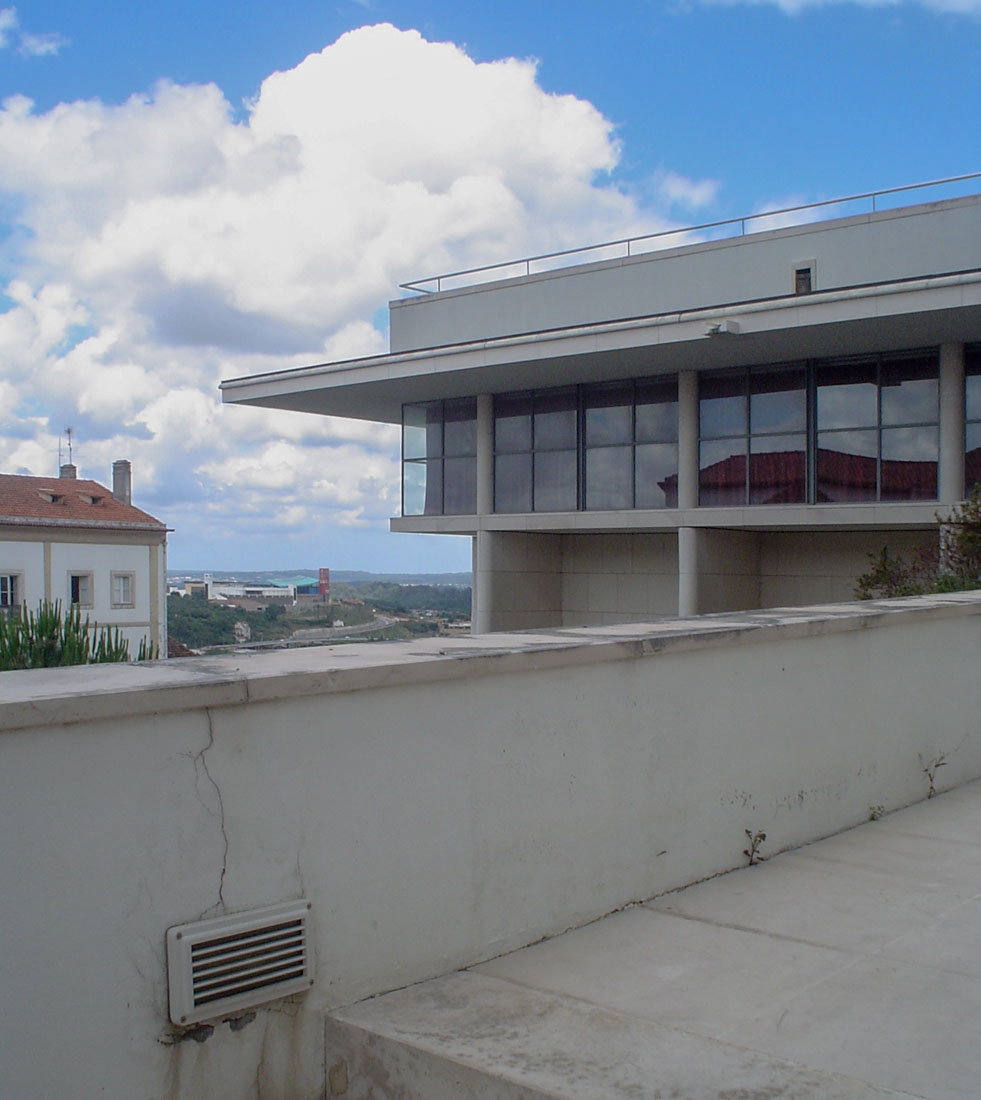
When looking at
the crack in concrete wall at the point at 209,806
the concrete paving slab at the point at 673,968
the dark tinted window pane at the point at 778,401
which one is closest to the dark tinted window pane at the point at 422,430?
the dark tinted window pane at the point at 778,401

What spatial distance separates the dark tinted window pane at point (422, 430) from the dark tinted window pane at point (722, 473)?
8051 mm

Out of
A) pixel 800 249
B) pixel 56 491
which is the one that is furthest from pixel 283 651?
pixel 56 491

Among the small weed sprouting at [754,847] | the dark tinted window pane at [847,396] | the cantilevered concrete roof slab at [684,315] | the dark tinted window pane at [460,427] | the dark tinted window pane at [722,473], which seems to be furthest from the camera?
the dark tinted window pane at [460,427]

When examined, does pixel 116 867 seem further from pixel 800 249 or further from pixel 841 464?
pixel 800 249

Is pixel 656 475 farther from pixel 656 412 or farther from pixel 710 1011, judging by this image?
pixel 710 1011

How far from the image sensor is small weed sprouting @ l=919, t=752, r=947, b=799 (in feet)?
23.7

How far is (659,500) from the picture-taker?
86.6ft

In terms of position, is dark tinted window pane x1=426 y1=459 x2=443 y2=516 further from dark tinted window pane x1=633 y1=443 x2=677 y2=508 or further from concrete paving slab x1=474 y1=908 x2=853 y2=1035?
concrete paving slab x1=474 y1=908 x2=853 y2=1035

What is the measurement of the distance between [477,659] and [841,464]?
21479mm

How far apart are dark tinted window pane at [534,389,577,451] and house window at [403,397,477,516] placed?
201 centimetres

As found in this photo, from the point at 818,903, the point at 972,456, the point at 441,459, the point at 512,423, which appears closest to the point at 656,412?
the point at 512,423

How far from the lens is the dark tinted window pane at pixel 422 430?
30812 mm

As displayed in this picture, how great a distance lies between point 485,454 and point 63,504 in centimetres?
3563

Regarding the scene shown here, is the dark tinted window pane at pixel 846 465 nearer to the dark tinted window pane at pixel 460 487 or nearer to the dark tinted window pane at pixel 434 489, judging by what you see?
the dark tinted window pane at pixel 460 487
